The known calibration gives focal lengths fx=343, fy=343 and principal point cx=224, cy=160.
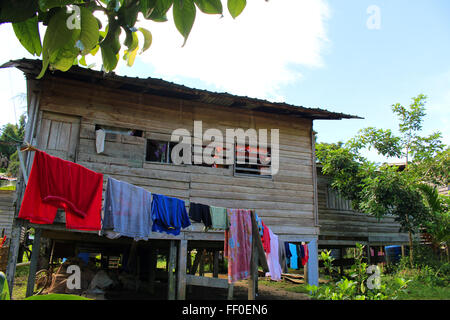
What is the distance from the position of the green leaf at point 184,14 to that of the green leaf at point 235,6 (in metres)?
0.12

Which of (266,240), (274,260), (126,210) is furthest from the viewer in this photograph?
(274,260)

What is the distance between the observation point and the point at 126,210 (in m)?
6.34

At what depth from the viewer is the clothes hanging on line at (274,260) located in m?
7.64

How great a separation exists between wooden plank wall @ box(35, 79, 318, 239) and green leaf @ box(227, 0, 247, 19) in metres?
8.64

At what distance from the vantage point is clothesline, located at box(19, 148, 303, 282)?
453cm

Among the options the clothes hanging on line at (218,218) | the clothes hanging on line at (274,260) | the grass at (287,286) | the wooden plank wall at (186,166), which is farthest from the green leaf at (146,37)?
the grass at (287,286)

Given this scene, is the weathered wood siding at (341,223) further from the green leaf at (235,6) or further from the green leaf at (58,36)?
the green leaf at (58,36)

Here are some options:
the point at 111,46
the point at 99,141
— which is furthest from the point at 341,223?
the point at 111,46

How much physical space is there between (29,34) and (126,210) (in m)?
5.49

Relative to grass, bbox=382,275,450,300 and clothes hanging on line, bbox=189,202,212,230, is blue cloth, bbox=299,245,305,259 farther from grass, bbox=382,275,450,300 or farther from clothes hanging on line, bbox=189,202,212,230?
clothes hanging on line, bbox=189,202,212,230

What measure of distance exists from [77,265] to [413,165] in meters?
15.0

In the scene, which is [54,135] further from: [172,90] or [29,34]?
[29,34]

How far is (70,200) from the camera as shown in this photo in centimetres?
513

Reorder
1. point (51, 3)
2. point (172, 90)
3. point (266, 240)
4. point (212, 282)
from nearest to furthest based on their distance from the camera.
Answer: point (51, 3) → point (212, 282) → point (266, 240) → point (172, 90)
